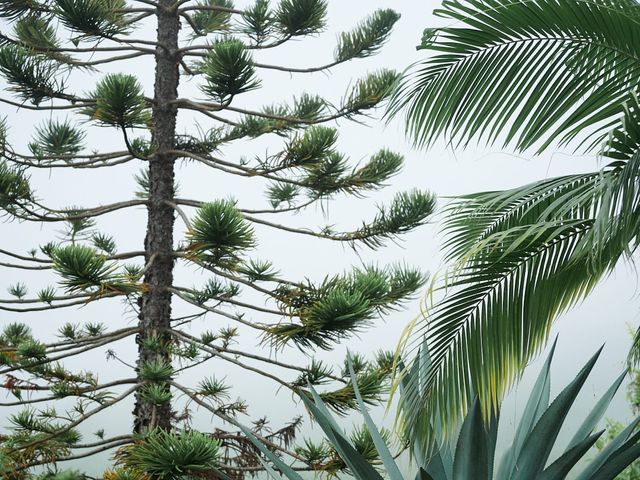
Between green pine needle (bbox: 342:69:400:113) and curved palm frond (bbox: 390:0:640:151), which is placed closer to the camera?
curved palm frond (bbox: 390:0:640:151)

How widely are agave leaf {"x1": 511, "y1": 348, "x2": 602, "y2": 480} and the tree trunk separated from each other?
1.81 m

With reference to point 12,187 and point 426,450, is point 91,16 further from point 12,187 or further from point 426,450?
point 426,450

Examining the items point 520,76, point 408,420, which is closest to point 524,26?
point 520,76

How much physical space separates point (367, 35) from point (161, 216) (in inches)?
64.2

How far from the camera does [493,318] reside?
285 cm

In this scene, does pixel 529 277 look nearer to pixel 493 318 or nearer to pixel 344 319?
pixel 493 318

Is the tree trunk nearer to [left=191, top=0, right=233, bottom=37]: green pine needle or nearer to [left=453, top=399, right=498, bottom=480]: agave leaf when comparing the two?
[left=191, top=0, right=233, bottom=37]: green pine needle

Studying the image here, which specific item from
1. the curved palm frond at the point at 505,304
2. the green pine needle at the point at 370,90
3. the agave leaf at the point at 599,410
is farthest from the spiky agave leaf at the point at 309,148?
the agave leaf at the point at 599,410

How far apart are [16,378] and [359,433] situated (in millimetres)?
1788

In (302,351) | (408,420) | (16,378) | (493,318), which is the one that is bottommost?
(408,420)

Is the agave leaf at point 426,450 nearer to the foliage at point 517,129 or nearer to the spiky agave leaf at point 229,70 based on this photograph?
the foliage at point 517,129

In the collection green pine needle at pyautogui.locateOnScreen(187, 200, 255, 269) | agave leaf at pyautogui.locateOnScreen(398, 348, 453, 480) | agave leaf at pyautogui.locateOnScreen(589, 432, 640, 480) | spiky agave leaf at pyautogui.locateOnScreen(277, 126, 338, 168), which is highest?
spiky agave leaf at pyautogui.locateOnScreen(277, 126, 338, 168)

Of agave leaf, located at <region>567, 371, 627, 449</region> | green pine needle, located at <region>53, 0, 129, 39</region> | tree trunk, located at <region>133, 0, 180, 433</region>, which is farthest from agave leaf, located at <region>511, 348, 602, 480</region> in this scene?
green pine needle, located at <region>53, 0, 129, 39</region>

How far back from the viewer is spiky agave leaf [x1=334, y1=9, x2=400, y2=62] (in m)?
4.71
